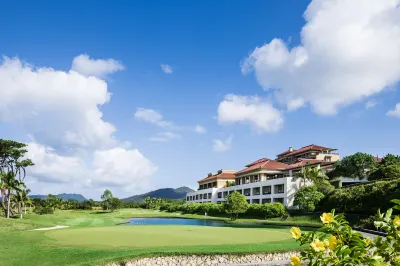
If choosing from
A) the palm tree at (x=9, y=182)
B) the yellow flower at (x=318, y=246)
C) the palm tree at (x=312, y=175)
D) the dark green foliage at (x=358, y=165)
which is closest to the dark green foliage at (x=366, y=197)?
the palm tree at (x=312, y=175)

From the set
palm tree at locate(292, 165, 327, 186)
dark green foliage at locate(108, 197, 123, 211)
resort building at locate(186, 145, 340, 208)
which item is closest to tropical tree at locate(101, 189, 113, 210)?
dark green foliage at locate(108, 197, 123, 211)

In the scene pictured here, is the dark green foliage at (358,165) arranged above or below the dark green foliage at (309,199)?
above

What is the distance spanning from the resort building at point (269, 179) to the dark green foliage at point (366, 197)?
11313 millimetres

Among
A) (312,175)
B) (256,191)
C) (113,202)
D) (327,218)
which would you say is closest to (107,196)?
(113,202)

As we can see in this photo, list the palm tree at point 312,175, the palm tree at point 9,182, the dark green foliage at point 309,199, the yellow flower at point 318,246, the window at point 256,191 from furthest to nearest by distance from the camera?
the window at point 256,191 < the palm tree at point 312,175 < the dark green foliage at point 309,199 < the palm tree at point 9,182 < the yellow flower at point 318,246

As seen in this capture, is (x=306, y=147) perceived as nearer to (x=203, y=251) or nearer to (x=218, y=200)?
(x=218, y=200)

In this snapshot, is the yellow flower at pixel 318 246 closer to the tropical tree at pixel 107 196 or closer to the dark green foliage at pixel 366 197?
the dark green foliage at pixel 366 197

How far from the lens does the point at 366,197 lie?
3891 cm

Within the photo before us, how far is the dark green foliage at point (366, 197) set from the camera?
35.8m

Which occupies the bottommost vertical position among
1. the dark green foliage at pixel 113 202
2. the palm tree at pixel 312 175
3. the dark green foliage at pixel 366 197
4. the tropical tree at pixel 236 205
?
the dark green foliage at pixel 113 202

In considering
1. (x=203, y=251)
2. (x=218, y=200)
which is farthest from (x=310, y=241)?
(x=218, y=200)

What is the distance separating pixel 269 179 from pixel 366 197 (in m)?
29.5

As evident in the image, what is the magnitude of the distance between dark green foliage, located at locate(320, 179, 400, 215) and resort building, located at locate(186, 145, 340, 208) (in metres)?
11.3

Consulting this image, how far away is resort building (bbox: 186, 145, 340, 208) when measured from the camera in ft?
187
